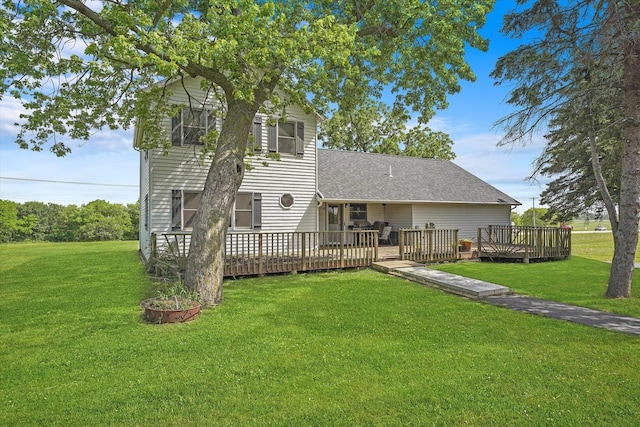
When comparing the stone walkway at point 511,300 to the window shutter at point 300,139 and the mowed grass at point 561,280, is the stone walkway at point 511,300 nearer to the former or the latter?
the mowed grass at point 561,280

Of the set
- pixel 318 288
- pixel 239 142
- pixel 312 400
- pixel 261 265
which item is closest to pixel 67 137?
pixel 239 142

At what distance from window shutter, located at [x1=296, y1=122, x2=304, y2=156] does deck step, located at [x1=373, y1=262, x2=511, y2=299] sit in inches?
213

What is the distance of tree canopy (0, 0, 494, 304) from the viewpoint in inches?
244

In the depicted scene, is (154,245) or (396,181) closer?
(154,245)

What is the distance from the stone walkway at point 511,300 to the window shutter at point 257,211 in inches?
187

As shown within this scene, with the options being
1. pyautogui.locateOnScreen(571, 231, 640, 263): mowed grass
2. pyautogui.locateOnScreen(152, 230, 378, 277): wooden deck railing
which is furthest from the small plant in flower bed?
pyautogui.locateOnScreen(571, 231, 640, 263): mowed grass

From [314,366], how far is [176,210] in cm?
923

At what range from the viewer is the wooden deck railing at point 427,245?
41.3ft

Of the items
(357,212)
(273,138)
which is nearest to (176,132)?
(273,138)

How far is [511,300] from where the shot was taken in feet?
24.5

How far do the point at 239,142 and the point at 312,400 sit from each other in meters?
5.74

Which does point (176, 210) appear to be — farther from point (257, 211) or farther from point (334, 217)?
point (334, 217)

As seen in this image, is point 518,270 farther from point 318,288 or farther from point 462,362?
point 462,362

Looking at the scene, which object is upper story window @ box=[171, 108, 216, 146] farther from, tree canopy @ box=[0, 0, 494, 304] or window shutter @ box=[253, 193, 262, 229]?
window shutter @ box=[253, 193, 262, 229]
